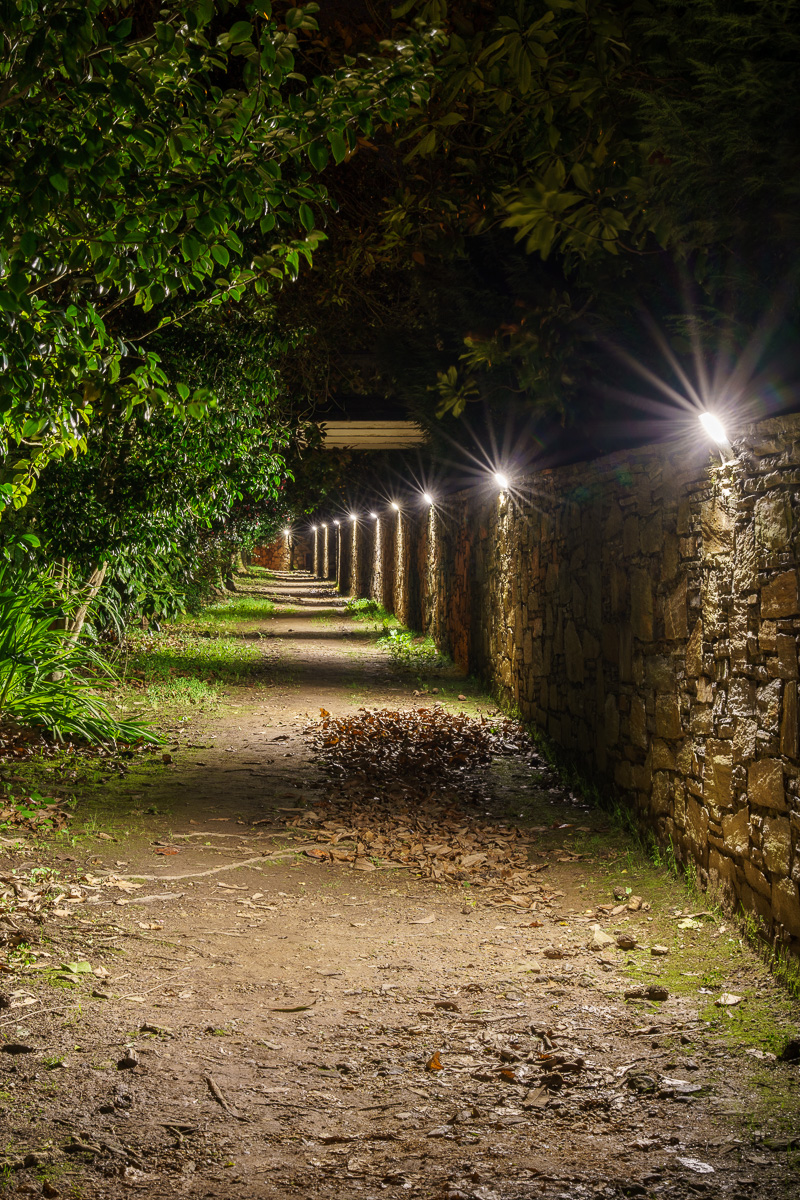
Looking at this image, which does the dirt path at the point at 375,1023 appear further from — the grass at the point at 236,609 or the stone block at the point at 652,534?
the grass at the point at 236,609

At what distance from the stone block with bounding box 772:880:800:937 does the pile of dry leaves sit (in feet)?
4.77

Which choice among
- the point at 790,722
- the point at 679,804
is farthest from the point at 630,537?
the point at 790,722

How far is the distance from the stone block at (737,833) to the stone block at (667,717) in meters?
0.82

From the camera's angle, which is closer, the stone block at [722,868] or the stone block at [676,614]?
the stone block at [722,868]

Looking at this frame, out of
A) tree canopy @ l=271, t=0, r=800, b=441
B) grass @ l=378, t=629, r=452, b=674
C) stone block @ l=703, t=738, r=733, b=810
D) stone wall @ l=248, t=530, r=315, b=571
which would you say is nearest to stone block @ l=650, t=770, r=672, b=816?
stone block @ l=703, t=738, r=733, b=810

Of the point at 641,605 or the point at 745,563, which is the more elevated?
the point at 745,563

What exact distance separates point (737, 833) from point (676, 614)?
1407mm

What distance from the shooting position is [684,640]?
519 centimetres

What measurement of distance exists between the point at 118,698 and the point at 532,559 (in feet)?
15.6

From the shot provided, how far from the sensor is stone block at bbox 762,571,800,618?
3875 mm

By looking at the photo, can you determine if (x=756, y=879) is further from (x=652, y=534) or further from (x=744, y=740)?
(x=652, y=534)

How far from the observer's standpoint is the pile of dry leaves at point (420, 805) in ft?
18.5

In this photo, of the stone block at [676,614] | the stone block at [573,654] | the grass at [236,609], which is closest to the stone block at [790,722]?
the stone block at [676,614]

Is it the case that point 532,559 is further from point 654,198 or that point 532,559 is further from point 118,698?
point 654,198
